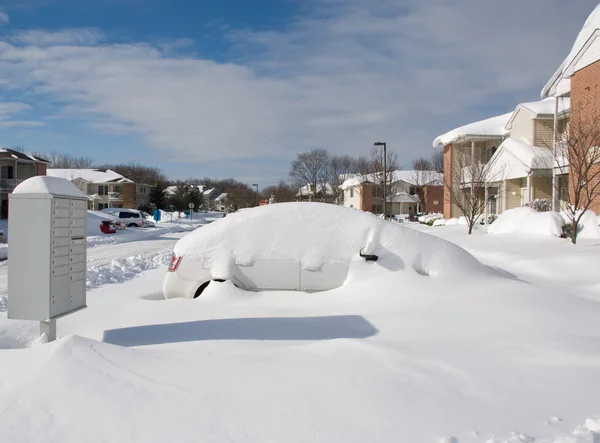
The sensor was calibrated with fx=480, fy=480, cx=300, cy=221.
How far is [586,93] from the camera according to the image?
1939 centimetres

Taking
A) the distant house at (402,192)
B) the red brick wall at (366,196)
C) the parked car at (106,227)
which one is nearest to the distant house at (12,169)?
the parked car at (106,227)

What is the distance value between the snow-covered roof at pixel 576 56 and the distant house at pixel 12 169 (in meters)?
36.4

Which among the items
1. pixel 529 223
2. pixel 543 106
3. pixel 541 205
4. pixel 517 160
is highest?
pixel 543 106

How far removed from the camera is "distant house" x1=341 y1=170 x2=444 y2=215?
57.7 meters

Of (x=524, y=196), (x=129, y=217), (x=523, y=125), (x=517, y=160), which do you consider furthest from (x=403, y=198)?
(x=517, y=160)

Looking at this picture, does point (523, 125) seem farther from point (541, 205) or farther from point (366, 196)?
point (366, 196)

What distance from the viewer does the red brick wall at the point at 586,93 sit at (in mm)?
17906

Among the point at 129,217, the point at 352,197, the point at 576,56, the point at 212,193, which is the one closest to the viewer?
the point at 576,56

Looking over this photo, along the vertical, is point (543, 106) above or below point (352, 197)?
above

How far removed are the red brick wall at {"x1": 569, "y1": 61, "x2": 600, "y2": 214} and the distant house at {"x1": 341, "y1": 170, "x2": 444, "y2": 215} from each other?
3278cm

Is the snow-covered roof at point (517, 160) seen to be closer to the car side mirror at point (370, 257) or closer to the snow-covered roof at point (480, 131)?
the snow-covered roof at point (480, 131)

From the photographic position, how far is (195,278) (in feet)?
20.8

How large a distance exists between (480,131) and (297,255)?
1210 inches

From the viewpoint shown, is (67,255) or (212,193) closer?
(67,255)
